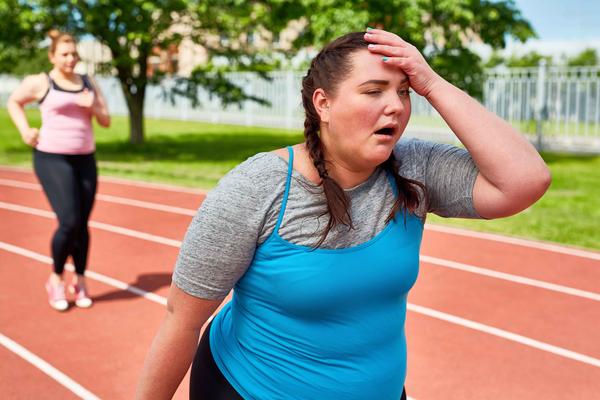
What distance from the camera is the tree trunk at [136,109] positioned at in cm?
1812

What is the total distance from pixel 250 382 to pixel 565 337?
370 centimetres

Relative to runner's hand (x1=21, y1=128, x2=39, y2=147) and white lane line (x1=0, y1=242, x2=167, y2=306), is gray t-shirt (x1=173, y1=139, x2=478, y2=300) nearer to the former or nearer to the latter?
runner's hand (x1=21, y1=128, x2=39, y2=147)

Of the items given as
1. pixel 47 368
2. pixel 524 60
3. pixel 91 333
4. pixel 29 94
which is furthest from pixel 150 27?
pixel 524 60

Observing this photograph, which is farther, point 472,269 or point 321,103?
point 472,269

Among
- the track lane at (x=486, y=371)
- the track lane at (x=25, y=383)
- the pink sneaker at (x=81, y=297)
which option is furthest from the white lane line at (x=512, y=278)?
the track lane at (x=25, y=383)

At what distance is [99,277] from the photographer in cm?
638

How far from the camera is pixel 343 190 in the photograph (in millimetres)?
1725

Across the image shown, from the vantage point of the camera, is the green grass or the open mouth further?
the green grass

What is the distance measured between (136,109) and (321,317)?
1771 cm

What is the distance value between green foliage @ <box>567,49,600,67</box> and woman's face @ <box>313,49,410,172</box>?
30.2 metres

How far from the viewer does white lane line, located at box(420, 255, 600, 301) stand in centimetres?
591

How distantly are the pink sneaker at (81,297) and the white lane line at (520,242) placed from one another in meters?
4.46

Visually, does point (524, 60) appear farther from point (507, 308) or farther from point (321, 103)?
point (321, 103)

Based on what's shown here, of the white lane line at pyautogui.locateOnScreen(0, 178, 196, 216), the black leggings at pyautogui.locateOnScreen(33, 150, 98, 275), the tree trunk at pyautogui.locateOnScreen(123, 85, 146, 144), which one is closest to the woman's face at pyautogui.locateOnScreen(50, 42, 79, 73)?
the black leggings at pyautogui.locateOnScreen(33, 150, 98, 275)
